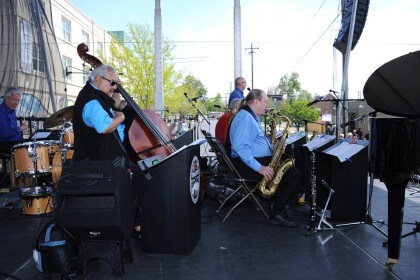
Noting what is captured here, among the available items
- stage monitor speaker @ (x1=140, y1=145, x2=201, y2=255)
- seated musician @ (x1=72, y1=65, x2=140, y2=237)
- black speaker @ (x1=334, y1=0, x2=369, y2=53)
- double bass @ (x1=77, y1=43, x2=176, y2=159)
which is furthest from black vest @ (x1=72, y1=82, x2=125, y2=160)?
black speaker @ (x1=334, y1=0, x2=369, y2=53)


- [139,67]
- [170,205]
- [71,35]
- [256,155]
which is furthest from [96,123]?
[71,35]

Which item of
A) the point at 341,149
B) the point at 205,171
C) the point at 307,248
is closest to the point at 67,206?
the point at 307,248

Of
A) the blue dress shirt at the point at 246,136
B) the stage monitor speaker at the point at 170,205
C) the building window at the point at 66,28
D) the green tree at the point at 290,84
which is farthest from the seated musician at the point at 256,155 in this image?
the green tree at the point at 290,84

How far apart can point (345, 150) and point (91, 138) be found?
2.87 m

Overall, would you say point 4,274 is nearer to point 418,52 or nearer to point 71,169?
point 71,169

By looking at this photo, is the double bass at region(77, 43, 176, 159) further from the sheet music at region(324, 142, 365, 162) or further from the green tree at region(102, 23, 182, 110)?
the green tree at region(102, 23, 182, 110)

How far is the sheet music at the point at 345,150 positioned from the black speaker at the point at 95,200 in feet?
7.94

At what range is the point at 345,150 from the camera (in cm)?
421

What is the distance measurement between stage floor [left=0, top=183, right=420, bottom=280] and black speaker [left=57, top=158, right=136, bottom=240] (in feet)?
1.67

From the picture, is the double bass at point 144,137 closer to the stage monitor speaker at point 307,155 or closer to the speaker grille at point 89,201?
the speaker grille at point 89,201

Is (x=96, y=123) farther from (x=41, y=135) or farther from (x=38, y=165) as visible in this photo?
(x=41, y=135)

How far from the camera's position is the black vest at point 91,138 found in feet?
9.92

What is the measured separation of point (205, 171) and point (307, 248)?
12.6ft

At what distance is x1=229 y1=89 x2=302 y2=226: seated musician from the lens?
436cm
